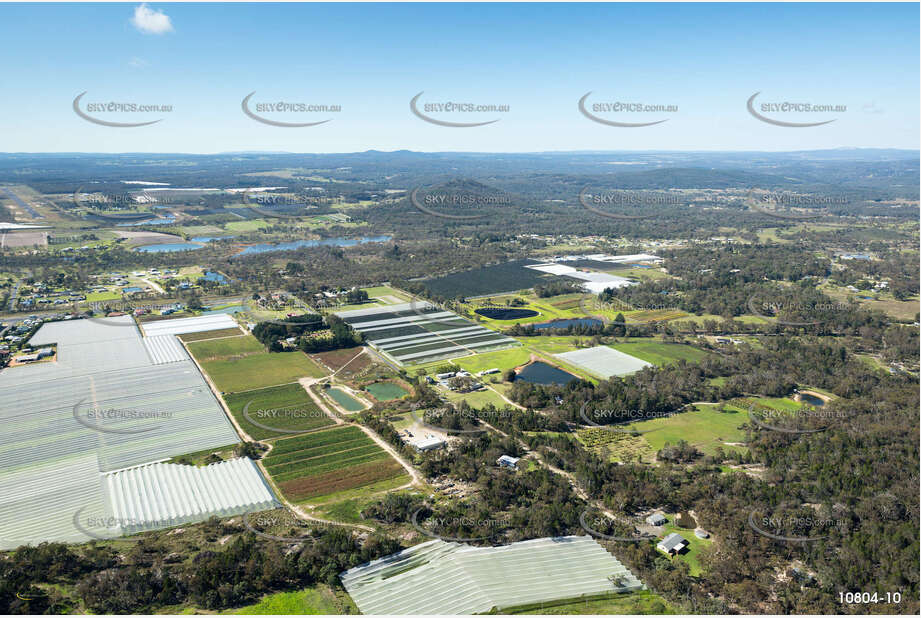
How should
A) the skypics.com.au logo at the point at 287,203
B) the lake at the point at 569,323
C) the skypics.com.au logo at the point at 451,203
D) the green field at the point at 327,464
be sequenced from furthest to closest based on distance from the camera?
1. the skypics.com.au logo at the point at 451,203
2. the skypics.com.au logo at the point at 287,203
3. the lake at the point at 569,323
4. the green field at the point at 327,464

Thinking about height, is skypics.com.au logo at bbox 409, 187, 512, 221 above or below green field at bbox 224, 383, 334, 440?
above

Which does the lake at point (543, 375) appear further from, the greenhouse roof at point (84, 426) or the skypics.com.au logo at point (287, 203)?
the skypics.com.au logo at point (287, 203)

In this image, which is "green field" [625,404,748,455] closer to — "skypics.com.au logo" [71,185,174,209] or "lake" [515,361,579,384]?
"lake" [515,361,579,384]

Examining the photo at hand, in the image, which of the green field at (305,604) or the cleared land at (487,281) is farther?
the cleared land at (487,281)

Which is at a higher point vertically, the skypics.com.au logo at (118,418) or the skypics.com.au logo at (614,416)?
the skypics.com.au logo at (118,418)

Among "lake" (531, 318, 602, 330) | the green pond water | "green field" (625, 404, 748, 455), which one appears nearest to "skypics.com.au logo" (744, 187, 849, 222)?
"lake" (531, 318, 602, 330)

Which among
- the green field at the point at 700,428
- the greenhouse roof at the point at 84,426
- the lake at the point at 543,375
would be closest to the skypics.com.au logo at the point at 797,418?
the green field at the point at 700,428

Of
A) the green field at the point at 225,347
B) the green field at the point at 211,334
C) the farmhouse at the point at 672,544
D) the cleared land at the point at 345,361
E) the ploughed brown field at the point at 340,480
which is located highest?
the green field at the point at 211,334

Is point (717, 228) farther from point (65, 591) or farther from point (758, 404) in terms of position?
point (65, 591)
